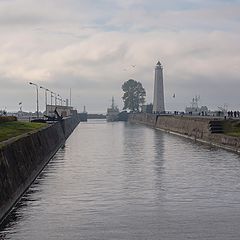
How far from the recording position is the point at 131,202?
119 ft

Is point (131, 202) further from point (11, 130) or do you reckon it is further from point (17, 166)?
point (11, 130)

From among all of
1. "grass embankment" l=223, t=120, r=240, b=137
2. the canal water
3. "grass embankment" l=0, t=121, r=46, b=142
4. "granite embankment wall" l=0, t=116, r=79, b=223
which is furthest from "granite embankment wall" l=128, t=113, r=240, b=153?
"granite embankment wall" l=0, t=116, r=79, b=223

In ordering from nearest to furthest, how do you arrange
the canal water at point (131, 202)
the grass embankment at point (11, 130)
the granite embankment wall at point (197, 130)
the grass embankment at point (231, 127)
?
the canal water at point (131, 202)
the grass embankment at point (11, 130)
the granite embankment wall at point (197, 130)
the grass embankment at point (231, 127)

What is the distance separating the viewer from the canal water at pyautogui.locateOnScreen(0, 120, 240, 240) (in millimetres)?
29234

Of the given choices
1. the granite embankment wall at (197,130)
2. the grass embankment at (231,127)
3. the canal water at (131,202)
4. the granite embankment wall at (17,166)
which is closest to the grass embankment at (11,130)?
the granite embankment wall at (17,166)

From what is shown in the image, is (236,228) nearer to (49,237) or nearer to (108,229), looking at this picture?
(108,229)

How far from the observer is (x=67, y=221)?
3153 centimetres

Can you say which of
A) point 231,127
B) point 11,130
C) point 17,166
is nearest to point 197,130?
point 231,127

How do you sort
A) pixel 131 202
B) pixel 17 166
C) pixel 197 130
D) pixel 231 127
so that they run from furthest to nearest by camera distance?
pixel 197 130 < pixel 231 127 < pixel 17 166 < pixel 131 202

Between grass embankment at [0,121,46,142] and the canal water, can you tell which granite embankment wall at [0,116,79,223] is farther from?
grass embankment at [0,121,46,142]

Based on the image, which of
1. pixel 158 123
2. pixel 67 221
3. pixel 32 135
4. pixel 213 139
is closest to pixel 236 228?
pixel 67 221

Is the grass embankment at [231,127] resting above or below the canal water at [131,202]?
above

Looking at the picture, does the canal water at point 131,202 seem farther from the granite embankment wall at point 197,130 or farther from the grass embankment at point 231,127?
the grass embankment at point 231,127

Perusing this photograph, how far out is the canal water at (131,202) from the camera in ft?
95.9
